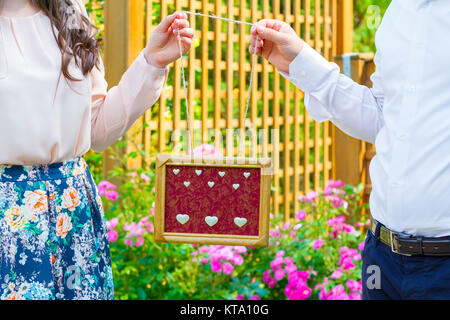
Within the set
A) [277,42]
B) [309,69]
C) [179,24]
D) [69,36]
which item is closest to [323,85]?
[309,69]

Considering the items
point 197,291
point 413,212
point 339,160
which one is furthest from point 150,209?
point 339,160

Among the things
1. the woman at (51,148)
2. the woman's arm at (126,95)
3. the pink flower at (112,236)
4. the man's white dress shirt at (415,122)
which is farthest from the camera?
the pink flower at (112,236)

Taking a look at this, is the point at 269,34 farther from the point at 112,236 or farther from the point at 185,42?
the point at 112,236

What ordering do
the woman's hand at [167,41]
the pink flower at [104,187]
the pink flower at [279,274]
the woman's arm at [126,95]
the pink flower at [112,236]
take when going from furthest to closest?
the pink flower at [104,187], the pink flower at [279,274], the pink flower at [112,236], the woman's arm at [126,95], the woman's hand at [167,41]

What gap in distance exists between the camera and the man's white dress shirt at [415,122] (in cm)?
144

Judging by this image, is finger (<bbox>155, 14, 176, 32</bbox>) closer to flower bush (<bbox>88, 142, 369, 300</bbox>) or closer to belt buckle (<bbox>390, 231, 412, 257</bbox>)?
belt buckle (<bbox>390, 231, 412, 257</bbox>)

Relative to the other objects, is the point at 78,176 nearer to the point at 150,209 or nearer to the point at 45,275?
the point at 45,275

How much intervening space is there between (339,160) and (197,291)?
2129 mm

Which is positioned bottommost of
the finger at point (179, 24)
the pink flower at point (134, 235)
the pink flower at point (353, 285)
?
the pink flower at point (353, 285)

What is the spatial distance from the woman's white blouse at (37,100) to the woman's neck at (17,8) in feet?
0.08

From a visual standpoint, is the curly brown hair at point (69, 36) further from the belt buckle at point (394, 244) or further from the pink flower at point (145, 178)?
the pink flower at point (145, 178)

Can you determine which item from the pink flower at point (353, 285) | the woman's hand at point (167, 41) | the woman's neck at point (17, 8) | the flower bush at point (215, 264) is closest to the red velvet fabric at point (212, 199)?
the woman's hand at point (167, 41)

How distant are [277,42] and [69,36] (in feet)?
1.85

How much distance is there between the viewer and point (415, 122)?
145 centimetres
